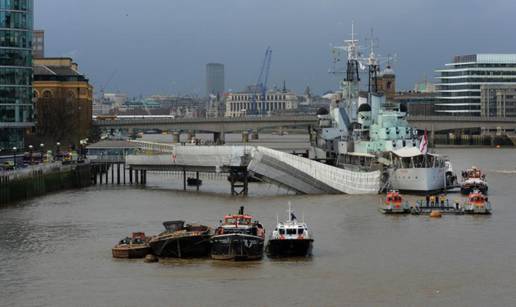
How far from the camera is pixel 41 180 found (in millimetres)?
79812

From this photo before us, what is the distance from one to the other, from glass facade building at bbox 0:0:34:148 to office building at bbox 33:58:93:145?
24713 mm

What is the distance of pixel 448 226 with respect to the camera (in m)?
56.2

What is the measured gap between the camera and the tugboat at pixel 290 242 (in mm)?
45406

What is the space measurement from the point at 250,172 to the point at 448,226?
71.8 ft

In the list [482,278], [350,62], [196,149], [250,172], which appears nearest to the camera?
[482,278]

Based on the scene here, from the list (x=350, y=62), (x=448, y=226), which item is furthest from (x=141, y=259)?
(x=350, y=62)

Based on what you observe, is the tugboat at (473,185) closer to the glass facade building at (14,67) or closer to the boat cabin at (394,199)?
the boat cabin at (394,199)

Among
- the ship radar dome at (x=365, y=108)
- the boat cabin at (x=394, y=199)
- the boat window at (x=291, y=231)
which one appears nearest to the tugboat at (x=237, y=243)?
the boat window at (x=291, y=231)

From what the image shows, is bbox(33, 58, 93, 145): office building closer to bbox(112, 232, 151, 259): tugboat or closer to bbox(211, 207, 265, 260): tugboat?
bbox(112, 232, 151, 259): tugboat

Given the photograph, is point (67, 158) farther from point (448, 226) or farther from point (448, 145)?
point (448, 145)

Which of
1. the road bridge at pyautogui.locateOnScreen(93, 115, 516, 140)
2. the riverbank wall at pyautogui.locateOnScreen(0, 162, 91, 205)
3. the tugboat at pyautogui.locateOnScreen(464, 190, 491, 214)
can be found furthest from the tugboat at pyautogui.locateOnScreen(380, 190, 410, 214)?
the road bridge at pyautogui.locateOnScreen(93, 115, 516, 140)

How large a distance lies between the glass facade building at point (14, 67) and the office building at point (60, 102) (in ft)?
81.1

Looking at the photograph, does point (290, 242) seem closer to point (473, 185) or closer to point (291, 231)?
point (291, 231)

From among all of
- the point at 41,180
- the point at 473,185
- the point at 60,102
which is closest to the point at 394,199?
the point at 473,185
